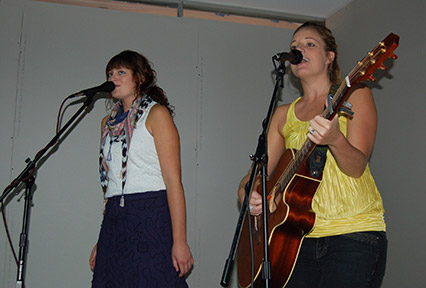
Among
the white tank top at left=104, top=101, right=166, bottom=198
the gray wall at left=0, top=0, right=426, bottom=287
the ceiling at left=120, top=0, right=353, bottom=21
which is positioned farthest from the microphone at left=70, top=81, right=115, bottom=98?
the ceiling at left=120, top=0, right=353, bottom=21

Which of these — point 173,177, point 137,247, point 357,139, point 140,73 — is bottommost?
point 137,247

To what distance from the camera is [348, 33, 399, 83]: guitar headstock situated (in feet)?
4.34

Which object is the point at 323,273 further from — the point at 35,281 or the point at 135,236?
the point at 35,281

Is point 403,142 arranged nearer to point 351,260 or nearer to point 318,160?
point 318,160

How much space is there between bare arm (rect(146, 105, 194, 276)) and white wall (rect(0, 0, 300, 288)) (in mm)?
1276

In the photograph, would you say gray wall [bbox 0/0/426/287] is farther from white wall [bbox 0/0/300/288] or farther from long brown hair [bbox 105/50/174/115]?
long brown hair [bbox 105/50/174/115]

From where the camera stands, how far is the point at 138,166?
2.10 meters

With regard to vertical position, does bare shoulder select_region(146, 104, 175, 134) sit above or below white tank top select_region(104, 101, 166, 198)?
above

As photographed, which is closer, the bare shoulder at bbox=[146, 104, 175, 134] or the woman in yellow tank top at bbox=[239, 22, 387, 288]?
the woman in yellow tank top at bbox=[239, 22, 387, 288]

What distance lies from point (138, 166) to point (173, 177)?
0.56 ft

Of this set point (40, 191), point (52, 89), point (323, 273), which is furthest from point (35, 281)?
point (323, 273)

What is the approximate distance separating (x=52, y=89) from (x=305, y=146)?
7.47ft

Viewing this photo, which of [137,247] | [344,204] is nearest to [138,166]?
[137,247]

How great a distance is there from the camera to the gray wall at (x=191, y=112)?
2834mm
